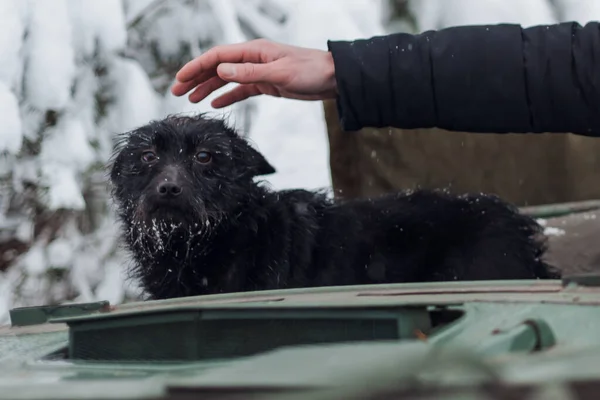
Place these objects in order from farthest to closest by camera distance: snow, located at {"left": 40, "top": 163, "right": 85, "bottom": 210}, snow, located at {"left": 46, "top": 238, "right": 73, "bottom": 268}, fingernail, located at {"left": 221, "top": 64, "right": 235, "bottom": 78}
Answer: snow, located at {"left": 46, "top": 238, "right": 73, "bottom": 268}
snow, located at {"left": 40, "top": 163, "right": 85, "bottom": 210}
fingernail, located at {"left": 221, "top": 64, "right": 235, "bottom": 78}

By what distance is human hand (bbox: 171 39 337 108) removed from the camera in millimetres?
2840

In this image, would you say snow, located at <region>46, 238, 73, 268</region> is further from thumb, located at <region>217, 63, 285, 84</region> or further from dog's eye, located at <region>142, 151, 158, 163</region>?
thumb, located at <region>217, 63, 285, 84</region>

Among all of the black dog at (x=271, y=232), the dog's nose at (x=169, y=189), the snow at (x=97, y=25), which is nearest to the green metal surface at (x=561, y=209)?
the black dog at (x=271, y=232)

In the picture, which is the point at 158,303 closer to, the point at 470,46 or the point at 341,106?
the point at 341,106

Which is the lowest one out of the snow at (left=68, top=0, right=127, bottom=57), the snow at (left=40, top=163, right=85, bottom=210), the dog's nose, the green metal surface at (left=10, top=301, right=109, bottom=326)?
the green metal surface at (left=10, top=301, right=109, bottom=326)

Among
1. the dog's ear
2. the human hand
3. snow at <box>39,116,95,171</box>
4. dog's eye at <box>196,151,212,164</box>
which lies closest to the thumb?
the human hand

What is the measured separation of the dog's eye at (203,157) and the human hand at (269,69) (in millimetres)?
1072

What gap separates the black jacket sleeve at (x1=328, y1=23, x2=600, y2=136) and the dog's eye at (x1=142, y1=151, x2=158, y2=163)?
132 centimetres

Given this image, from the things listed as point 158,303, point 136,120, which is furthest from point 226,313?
point 136,120

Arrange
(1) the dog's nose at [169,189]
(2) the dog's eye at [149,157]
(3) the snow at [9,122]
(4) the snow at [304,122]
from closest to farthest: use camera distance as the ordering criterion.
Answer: (1) the dog's nose at [169,189] → (2) the dog's eye at [149,157] → (3) the snow at [9,122] → (4) the snow at [304,122]

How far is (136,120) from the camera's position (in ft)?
20.3

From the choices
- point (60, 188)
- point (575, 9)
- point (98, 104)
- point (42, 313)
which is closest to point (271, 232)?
point (42, 313)

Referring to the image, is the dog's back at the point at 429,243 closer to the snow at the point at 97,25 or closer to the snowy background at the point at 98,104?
the snowy background at the point at 98,104

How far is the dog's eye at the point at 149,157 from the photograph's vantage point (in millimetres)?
4119
